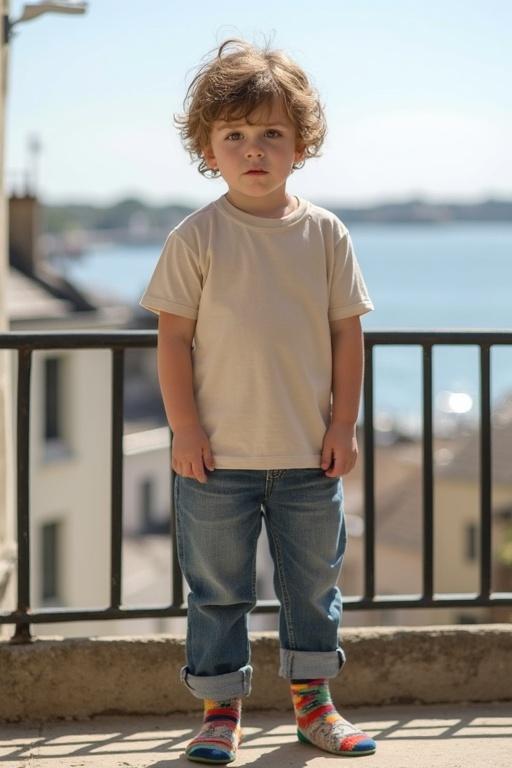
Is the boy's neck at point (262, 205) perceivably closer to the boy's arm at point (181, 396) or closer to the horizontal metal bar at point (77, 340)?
the boy's arm at point (181, 396)

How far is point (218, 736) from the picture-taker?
327 centimetres

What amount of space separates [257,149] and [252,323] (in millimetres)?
417

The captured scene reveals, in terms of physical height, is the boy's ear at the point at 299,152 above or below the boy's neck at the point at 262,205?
above

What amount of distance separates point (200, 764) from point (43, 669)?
2.20 ft

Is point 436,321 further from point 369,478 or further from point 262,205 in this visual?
point 262,205

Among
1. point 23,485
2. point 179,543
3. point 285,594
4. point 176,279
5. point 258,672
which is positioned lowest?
point 258,672

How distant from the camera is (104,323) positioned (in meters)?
30.9

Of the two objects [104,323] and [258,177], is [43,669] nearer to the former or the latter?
[258,177]

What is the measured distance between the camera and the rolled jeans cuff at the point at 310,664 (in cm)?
332

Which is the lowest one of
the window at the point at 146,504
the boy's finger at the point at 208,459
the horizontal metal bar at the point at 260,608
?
the window at the point at 146,504

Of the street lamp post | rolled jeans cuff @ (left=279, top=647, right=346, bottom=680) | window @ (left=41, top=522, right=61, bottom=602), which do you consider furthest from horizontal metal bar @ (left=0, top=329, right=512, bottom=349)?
window @ (left=41, top=522, right=61, bottom=602)

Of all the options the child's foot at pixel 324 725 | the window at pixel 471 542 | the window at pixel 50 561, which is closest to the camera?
the child's foot at pixel 324 725

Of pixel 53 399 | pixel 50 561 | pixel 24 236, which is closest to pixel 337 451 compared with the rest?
pixel 50 561

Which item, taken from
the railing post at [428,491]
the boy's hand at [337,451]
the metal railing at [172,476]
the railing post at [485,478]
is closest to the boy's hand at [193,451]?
the boy's hand at [337,451]
